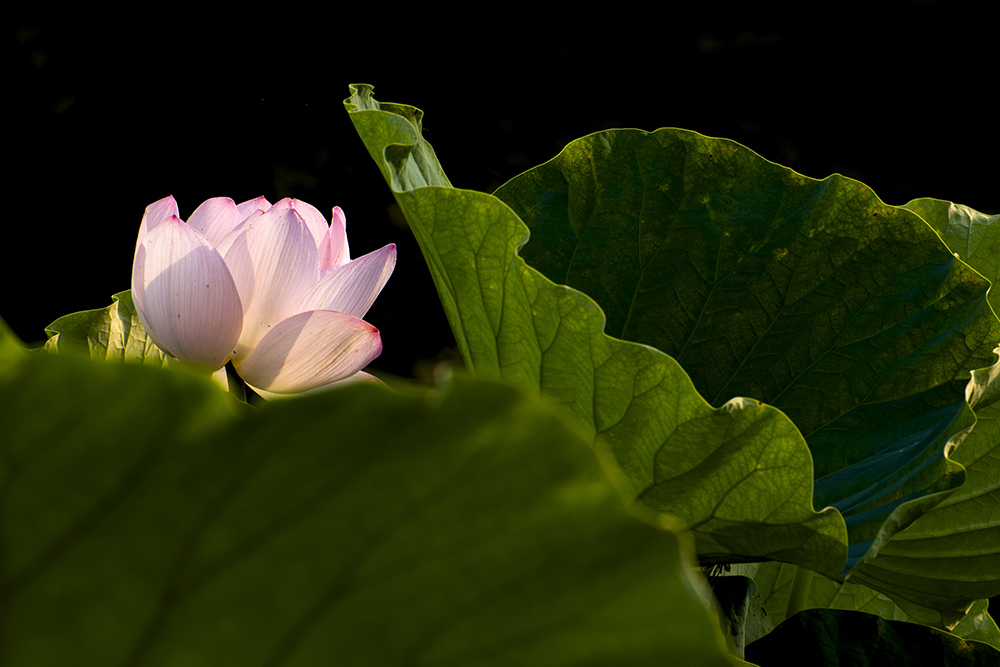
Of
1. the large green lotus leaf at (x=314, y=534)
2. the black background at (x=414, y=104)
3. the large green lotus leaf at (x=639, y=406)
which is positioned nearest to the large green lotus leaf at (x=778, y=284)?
the large green lotus leaf at (x=639, y=406)

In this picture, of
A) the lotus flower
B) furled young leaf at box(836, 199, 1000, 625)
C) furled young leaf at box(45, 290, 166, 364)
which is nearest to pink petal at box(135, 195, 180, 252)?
the lotus flower

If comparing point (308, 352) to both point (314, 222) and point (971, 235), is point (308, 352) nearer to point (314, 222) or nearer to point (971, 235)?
point (314, 222)

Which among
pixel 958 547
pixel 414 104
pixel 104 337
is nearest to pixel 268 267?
pixel 104 337

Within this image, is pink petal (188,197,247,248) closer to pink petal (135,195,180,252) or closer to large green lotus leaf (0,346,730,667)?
pink petal (135,195,180,252)

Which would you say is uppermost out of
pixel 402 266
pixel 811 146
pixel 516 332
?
pixel 516 332

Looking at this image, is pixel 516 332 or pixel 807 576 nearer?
pixel 516 332

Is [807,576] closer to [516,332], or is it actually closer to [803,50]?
[516,332]

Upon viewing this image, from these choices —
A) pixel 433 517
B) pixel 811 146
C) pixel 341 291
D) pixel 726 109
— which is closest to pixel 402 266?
pixel 726 109
